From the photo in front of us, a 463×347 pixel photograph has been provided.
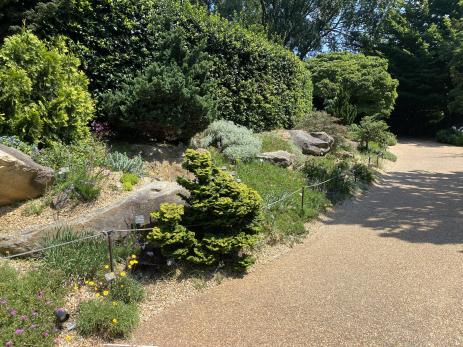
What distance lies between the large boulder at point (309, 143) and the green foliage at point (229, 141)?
2773 millimetres

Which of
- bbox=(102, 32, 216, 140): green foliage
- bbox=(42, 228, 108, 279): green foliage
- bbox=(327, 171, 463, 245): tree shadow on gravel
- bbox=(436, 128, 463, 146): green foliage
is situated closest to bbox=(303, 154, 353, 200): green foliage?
bbox=(327, 171, 463, 245): tree shadow on gravel

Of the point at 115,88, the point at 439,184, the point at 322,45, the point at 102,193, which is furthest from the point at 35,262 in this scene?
the point at 322,45

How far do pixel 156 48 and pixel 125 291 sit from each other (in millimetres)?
5518

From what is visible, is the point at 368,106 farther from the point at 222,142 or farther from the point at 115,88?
the point at 115,88

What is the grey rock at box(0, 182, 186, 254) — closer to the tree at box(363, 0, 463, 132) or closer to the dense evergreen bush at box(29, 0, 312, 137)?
the dense evergreen bush at box(29, 0, 312, 137)

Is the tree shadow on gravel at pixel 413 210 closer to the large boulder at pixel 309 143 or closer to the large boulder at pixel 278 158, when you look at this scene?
the large boulder at pixel 278 158

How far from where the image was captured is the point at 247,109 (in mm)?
10555

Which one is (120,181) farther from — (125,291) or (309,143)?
(309,143)

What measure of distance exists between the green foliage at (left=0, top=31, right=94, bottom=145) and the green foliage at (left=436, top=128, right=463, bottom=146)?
2161cm

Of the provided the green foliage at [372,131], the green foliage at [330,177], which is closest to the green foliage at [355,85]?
the green foliage at [372,131]

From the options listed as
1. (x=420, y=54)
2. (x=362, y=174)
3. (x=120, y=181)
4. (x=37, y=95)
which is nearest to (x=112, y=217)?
(x=120, y=181)

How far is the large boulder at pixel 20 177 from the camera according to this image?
422 cm

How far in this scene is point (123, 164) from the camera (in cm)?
565

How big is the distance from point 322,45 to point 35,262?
99.0 feet
